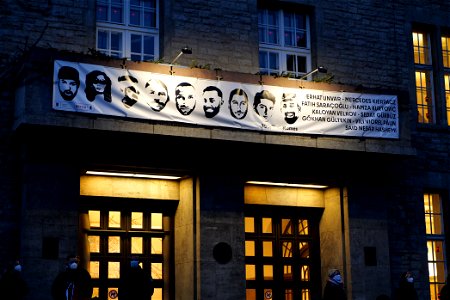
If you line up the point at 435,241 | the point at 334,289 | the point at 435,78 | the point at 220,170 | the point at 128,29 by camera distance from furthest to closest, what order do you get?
the point at 435,78
the point at 435,241
the point at 128,29
the point at 220,170
the point at 334,289

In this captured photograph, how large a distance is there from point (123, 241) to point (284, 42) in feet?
21.4

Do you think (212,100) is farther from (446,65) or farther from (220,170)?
(446,65)

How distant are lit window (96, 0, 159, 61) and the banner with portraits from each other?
79.6 inches

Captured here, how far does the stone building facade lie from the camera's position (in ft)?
52.7

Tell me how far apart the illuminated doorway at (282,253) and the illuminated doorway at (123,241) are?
213cm

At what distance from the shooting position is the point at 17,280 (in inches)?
575

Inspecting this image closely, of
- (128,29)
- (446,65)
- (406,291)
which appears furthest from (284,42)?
(406,291)

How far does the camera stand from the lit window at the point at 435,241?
68.4 ft

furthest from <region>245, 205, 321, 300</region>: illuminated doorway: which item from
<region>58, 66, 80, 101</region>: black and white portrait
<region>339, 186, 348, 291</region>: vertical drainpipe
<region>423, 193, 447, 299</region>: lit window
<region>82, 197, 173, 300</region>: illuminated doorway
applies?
<region>58, 66, 80, 101</region>: black and white portrait

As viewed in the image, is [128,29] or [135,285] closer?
[135,285]

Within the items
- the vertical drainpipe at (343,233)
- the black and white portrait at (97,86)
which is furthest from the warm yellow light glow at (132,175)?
the vertical drainpipe at (343,233)

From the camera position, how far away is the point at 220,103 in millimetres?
17156

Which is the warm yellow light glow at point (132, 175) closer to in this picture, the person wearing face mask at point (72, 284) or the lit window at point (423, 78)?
the person wearing face mask at point (72, 284)

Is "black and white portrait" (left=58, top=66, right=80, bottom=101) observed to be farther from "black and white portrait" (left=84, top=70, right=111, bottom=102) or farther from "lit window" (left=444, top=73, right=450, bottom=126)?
"lit window" (left=444, top=73, right=450, bottom=126)
